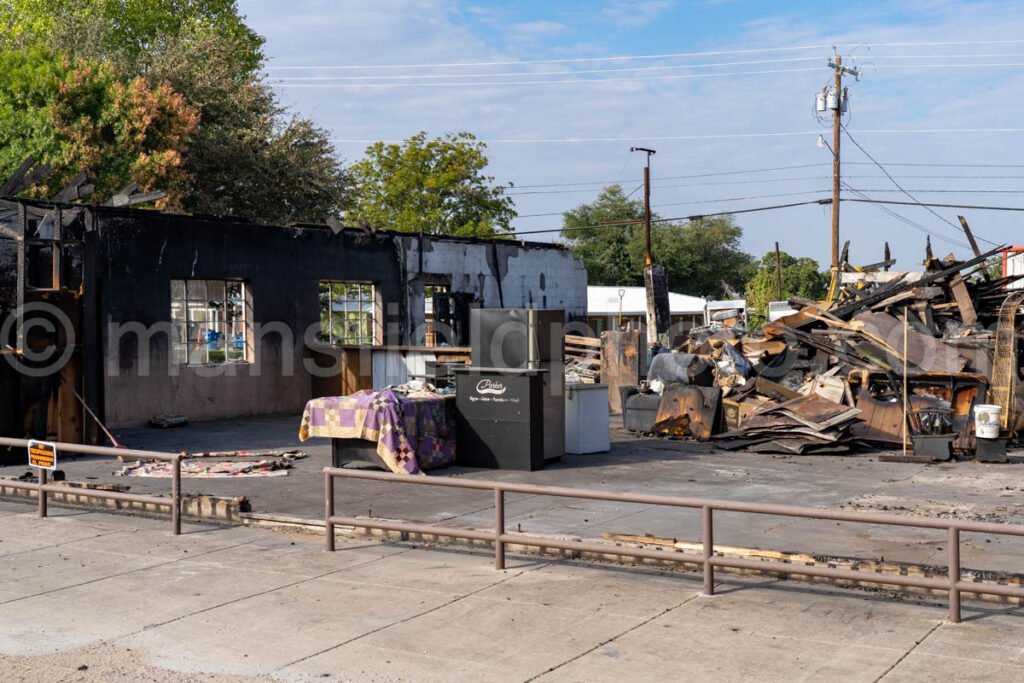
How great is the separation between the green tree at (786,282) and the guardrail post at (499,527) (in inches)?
2402

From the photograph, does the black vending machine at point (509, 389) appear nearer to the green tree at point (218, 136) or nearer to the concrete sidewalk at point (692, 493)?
the concrete sidewalk at point (692, 493)

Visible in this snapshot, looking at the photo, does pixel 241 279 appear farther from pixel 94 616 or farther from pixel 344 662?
pixel 344 662

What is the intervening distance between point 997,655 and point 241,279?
707 inches

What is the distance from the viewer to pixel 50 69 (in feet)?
113

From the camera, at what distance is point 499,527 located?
880 centimetres

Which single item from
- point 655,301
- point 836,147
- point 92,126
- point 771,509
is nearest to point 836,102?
point 836,147

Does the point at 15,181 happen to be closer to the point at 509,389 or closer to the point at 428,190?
the point at 509,389

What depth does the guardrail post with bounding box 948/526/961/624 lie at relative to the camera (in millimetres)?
7133

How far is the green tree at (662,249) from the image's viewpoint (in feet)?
295

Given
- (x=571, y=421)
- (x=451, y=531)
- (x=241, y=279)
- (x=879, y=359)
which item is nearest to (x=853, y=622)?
(x=451, y=531)

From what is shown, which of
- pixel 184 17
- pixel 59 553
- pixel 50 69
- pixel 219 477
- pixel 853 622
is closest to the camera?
pixel 853 622

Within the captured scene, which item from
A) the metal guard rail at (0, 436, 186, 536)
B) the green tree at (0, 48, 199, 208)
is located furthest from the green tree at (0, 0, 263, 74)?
the metal guard rail at (0, 436, 186, 536)

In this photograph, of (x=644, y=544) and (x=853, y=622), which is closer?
(x=853, y=622)

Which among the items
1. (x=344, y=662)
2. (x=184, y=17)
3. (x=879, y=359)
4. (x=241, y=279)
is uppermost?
(x=184, y=17)
